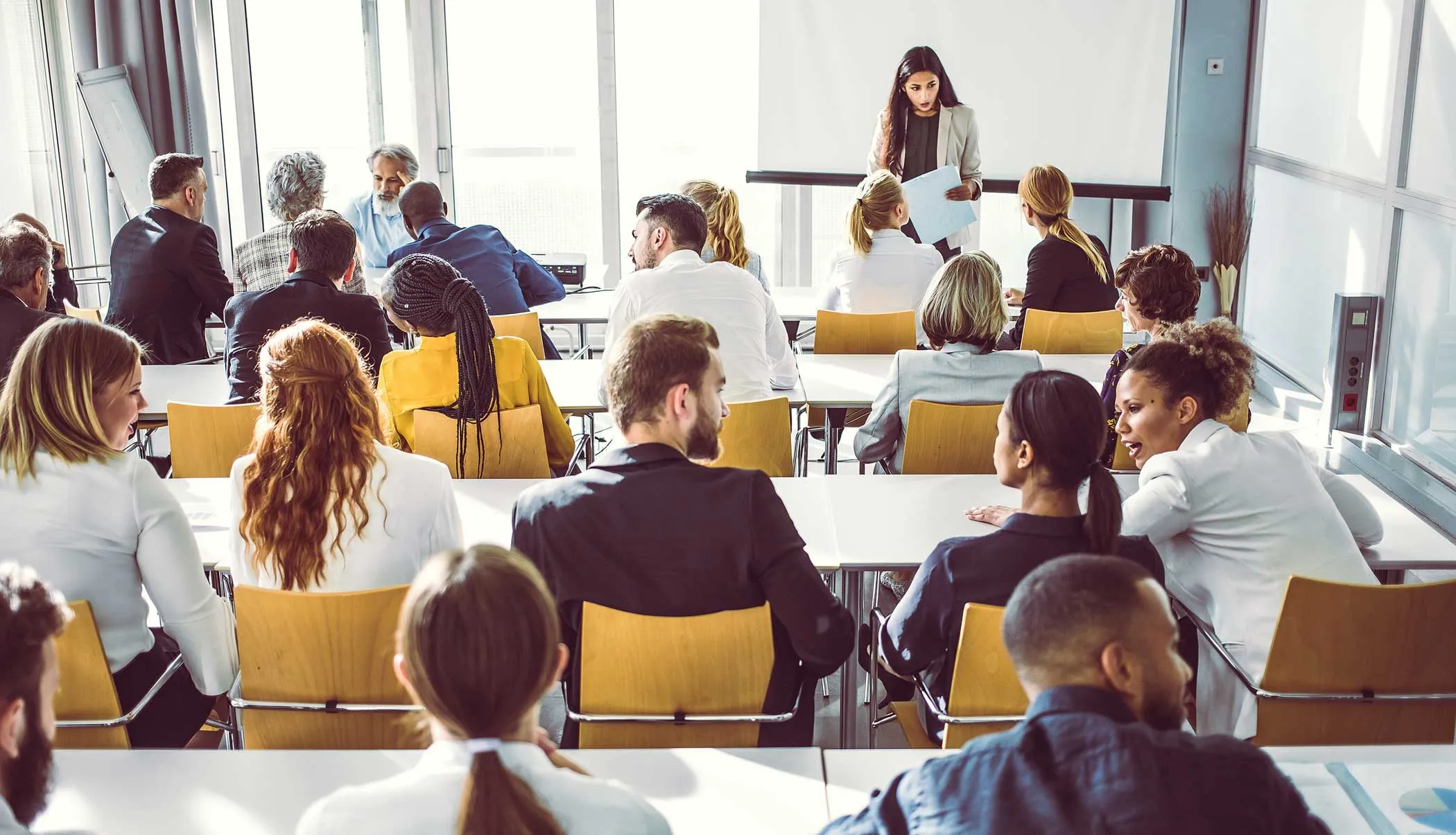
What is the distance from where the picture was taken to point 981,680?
2246 mm

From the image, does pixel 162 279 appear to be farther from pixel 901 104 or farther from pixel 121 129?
pixel 901 104

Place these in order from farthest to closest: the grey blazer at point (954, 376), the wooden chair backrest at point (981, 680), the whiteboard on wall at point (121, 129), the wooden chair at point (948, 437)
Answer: the whiteboard on wall at point (121, 129)
the grey blazer at point (954, 376)
the wooden chair at point (948, 437)
the wooden chair backrest at point (981, 680)

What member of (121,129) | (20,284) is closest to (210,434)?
(20,284)

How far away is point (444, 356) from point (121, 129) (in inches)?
176

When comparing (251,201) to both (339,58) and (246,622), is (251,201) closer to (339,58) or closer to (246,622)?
(339,58)

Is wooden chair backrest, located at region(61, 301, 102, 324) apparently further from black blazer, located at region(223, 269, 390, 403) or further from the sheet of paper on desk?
the sheet of paper on desk

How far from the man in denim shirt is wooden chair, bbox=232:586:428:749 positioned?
1.05 metres

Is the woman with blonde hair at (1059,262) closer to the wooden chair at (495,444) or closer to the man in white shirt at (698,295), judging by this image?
the man in white shirt at (698,295)

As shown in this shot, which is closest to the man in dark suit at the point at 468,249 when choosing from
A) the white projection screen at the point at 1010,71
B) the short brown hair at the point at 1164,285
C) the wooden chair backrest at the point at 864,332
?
the wooden chair backrest at the point at 864,332

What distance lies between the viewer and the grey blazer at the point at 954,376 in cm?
361

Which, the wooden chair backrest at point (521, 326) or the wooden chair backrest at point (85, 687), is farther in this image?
the wooden chair backrest at point (521, 326)

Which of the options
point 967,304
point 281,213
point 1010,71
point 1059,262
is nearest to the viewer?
point 967,304

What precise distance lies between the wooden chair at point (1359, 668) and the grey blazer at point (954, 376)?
4.15 ft

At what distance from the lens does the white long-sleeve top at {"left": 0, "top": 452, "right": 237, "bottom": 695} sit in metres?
2.35
